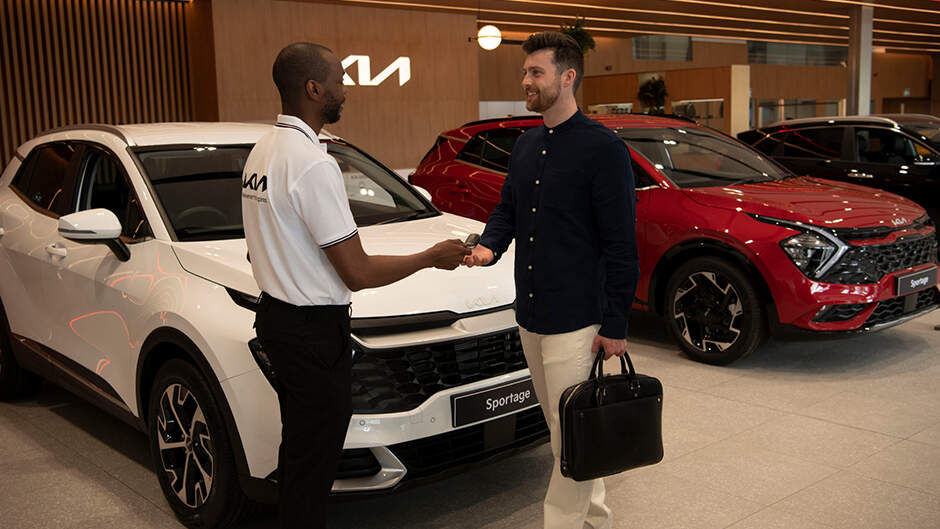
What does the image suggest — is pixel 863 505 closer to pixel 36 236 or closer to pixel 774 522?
pixel 774 522

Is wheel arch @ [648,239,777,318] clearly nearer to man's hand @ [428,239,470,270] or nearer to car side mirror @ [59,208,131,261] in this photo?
man's hand @ [428,239,470,270]

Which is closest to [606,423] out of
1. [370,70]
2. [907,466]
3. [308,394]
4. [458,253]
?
[458,253]

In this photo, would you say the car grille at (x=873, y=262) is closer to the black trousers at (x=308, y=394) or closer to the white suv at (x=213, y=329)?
the white suv at (x=213, y=329)

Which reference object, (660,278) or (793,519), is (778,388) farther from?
(793,519)

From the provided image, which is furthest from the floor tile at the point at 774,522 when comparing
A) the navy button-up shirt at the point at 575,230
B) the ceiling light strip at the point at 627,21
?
the ceiling light strip at the point at 627,21

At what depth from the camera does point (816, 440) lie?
152 inches

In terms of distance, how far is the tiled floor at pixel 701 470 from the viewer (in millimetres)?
3119

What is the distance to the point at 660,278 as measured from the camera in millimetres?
5344

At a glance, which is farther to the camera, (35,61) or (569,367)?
(35,61)

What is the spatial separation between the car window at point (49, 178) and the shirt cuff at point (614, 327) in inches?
104

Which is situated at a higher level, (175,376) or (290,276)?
(290,276)

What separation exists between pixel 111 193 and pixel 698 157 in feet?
12.2

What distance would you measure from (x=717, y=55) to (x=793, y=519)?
2133cm

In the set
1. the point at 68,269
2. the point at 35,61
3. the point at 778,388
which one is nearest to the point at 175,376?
the point at 68,269
